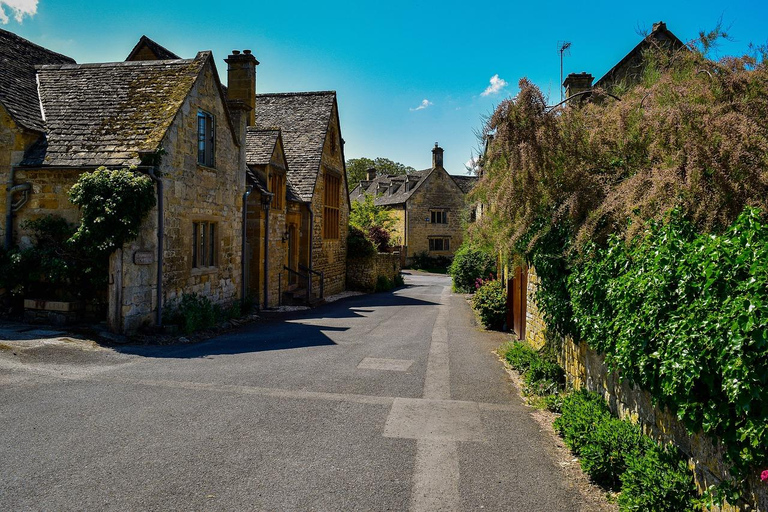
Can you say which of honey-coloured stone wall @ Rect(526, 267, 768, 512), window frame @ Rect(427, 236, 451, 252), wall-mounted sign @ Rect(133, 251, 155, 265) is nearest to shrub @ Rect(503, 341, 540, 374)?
honey-coloured stone wall @ Rect(526, 267, 768, 512)

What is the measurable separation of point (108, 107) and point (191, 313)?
5.92m

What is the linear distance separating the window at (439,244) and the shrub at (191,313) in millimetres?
40430

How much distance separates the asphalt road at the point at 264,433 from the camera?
16.2 ft

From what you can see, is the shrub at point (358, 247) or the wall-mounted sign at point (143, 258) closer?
the wall-mounted sign at point (143, 258)

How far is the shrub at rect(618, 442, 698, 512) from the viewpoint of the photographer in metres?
4.34

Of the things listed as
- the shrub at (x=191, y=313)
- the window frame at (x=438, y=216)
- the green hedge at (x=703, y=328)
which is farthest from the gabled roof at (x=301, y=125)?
the window frame at (x=438, y=216)

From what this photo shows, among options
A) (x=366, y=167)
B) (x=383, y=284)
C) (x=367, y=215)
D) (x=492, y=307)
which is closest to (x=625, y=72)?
(x=492, y=307)

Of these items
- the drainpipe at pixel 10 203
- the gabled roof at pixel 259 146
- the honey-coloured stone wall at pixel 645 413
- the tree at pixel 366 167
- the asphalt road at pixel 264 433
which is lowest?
the asphalt road at pixel 264 433

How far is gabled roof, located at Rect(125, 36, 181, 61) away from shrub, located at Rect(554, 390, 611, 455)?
19.7 m

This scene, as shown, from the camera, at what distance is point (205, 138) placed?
607 inches

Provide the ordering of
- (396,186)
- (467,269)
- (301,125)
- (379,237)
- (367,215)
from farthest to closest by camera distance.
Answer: (396,186) < (367,215) < (379,237) < (467,269) < (301,125)

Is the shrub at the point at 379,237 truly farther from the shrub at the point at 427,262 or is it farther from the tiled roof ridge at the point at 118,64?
the tiled roof ridge at the point at 118,64

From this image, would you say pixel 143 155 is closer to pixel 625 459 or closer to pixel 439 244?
pixel 625 459

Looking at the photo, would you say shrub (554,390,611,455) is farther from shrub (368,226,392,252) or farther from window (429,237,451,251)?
window (429,237,451,251)
